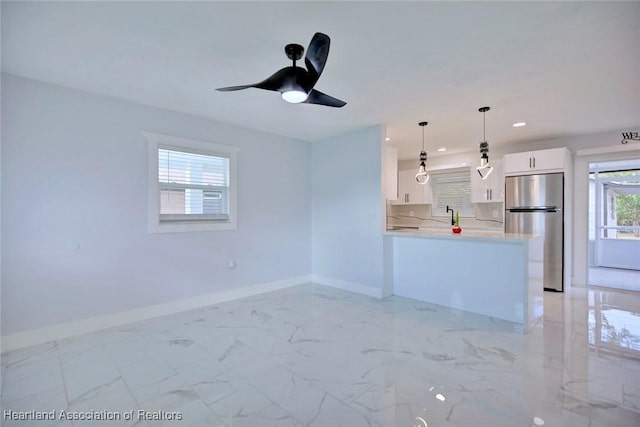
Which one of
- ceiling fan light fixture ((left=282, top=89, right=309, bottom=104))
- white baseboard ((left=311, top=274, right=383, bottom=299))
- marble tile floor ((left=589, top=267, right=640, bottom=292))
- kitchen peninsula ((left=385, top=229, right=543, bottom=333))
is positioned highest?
ceiling fan light fixture ((left=282, top=89, right=309, bottom=104))

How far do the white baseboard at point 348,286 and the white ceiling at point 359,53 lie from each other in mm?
2464

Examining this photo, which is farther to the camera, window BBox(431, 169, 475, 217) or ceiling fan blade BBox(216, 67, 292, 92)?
window BBox(431, 169, 475, 217)

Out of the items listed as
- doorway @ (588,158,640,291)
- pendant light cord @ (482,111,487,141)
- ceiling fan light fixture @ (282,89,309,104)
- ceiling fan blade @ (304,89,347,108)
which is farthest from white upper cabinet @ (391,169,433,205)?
ceiling fan light fixture @ (282,89,309,104)

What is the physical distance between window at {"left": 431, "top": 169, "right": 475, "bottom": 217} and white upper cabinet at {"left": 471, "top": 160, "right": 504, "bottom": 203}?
1.36 feet

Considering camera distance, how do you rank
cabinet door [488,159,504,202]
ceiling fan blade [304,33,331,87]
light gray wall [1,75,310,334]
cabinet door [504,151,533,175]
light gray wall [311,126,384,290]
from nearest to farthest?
ceiling fan blade [304,33,331,87]
light gray wall [1,75,310,334]
light gray wall [311,126,384,290]
cabinet door [504,151,533,175]
cabinet door [488,159,504,202]

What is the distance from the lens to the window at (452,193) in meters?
6.15

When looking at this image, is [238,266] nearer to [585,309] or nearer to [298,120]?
[298,120]

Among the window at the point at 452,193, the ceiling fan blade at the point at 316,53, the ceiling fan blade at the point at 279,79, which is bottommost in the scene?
the window at the point at 452,193

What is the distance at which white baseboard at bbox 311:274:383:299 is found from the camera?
14.3 feet

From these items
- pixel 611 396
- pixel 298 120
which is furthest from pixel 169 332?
pixel 611 396

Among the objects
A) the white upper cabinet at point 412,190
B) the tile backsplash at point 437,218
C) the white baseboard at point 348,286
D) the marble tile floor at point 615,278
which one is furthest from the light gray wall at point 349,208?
the marble tile floor at point 615,278

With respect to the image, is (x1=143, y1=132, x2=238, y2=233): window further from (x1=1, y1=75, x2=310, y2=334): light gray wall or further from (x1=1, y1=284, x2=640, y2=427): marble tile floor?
(x1=1, y1=284, x2=640, y2=427): marble tile floor

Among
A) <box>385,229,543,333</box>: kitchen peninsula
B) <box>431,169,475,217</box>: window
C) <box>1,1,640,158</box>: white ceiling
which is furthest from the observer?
<box>431,169,475,217</box>: window

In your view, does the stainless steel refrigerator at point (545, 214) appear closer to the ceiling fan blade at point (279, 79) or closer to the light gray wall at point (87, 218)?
the light gray wall at point (87, 218)
